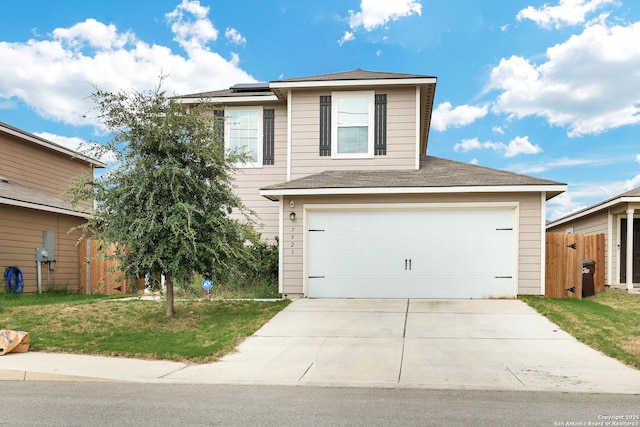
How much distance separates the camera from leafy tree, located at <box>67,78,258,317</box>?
35.8 feet

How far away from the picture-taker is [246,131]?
17266 millimetres

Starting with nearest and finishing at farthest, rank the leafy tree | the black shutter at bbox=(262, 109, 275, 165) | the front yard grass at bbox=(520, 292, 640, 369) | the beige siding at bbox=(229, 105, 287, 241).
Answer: the front yard grass at bbox=(520, 292, 640, 369), the leafy tree, the beige siding at bbox=(229, 105, 287, 241), the black shutter at bbox=(262, 109, 275, 165)

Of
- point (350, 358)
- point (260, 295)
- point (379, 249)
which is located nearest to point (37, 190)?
point (260, 295)

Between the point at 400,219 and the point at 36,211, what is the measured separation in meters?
11.4

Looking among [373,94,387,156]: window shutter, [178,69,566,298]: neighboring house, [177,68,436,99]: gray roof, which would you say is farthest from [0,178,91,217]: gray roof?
[373,94,387,156]: window shutter

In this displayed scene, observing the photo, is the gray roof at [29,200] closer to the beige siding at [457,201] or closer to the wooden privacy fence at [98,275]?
the wooden privacy fence at [98,275]

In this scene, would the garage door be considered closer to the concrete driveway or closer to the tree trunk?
the concrete driveway

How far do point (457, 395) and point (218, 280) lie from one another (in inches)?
254

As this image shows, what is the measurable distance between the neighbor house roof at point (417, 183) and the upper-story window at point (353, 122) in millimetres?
917

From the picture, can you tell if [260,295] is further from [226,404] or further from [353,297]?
[226,404]

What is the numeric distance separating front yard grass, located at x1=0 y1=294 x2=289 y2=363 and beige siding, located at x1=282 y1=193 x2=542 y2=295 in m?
1.00

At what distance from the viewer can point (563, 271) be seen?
1462 cm

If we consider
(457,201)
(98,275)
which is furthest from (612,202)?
(98,275)

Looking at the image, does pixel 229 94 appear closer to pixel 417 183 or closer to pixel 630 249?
pixel 417 183
